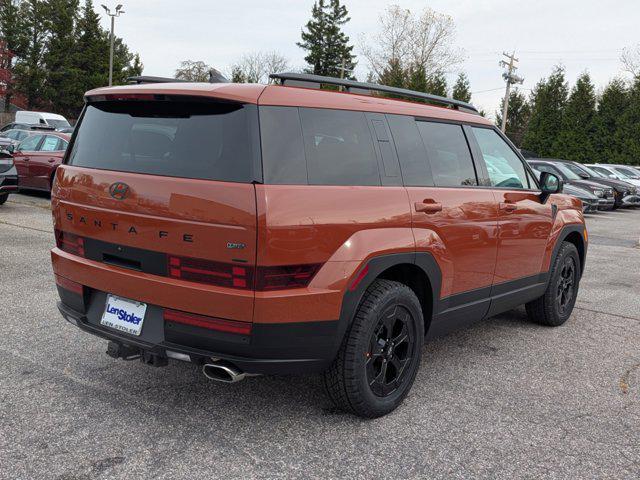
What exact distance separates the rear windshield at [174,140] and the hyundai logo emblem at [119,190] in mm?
99

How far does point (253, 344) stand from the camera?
285 cm

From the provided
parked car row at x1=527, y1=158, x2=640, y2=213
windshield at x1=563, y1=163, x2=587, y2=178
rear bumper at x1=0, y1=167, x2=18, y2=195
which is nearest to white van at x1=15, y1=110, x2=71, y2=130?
rear bumper at x1=0, y1=167, x2=18, y2=195

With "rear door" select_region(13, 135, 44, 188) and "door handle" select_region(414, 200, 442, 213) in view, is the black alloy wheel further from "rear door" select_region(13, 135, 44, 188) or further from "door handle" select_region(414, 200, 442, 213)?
"rear door" select_region(13, 135, 44, 188)

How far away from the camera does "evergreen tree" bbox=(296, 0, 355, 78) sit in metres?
58.2

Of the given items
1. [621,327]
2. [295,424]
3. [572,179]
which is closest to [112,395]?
[295,424]

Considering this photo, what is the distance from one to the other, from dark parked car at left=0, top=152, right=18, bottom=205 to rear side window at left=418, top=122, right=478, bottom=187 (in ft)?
31.3

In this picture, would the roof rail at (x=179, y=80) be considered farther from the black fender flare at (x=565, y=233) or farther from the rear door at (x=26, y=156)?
the rear door at (x=26, y=156)

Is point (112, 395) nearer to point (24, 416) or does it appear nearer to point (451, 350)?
point (24, 416)

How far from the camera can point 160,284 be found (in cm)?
296

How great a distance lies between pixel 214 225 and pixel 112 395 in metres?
1.42

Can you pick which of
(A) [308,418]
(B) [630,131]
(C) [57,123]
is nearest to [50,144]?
(A) [308,418]

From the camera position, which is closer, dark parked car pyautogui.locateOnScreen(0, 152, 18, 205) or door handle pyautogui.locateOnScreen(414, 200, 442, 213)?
door handle pyautogui.locateOnScreen(414, 200, 442, 213)

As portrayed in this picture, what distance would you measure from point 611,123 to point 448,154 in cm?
3512

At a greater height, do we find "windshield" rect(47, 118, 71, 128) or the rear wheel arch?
"windshield" rect(47, 118, 71, 128)
